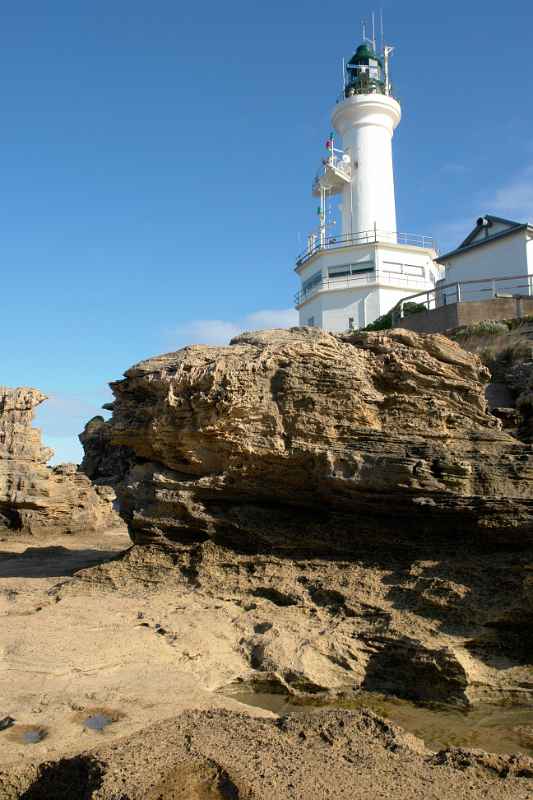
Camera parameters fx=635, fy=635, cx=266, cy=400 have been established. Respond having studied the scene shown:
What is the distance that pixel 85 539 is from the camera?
57.2 feet

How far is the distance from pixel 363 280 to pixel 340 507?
107 feet

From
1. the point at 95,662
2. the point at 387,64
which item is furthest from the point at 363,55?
the point at 95,662

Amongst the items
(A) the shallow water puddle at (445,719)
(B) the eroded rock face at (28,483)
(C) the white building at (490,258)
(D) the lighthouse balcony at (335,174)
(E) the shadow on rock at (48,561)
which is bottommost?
(A) the shallow water puddle at (445,719)

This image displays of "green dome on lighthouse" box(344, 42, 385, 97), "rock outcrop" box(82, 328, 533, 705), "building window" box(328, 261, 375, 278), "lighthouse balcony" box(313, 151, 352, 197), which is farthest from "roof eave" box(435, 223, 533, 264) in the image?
"rock outcrop" box(82, 328, 533, 705)

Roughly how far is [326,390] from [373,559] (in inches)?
103

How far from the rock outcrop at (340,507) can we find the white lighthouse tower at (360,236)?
3054 cm

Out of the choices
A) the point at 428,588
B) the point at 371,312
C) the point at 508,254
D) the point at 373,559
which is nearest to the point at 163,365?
the point at 373,559

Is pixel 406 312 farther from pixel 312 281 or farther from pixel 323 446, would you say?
pixel 323 446

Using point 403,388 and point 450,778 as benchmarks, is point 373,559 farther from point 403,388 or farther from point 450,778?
point 450,778

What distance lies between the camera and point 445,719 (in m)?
6.98

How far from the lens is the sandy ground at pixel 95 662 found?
5.84 metres

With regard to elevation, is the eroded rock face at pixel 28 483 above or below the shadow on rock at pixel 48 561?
above

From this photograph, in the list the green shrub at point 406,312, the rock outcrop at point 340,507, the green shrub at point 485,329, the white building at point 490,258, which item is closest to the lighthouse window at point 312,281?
the white building at point 490,258

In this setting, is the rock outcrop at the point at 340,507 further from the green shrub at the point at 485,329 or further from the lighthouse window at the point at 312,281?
the lighthouse window at the point at 312,281
